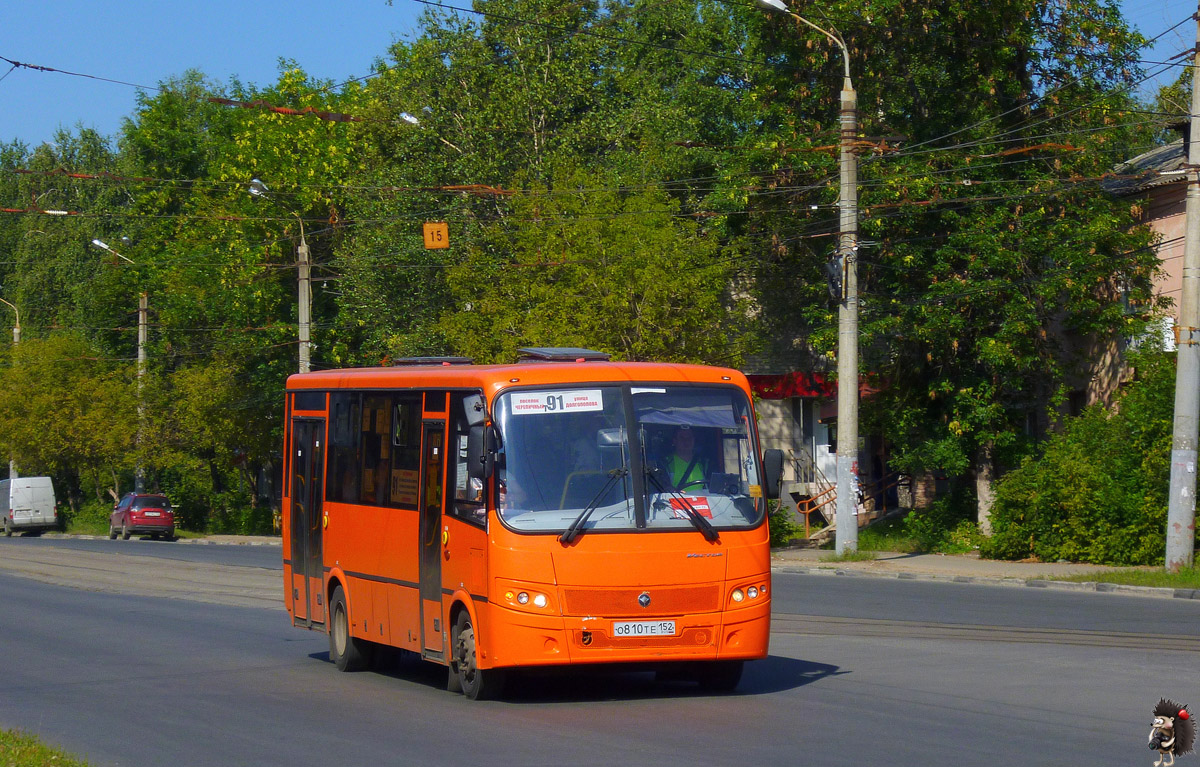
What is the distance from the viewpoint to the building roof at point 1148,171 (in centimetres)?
3195

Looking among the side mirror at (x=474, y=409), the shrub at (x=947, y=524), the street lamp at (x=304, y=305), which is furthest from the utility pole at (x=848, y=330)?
the side mirror at (x=474, y=409)

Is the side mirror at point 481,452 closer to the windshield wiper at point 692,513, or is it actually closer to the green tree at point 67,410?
the windshield wiper at point 692,513

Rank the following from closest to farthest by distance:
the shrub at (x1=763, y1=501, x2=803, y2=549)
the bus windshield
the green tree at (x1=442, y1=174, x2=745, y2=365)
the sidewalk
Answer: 1. the bus windshield
2. the sidewalk
3. the green tree at (x1=442, y1=174, x2=745, y2=365)
4. the shrub at (x1=763, y1=501, x2=803, y2=549)

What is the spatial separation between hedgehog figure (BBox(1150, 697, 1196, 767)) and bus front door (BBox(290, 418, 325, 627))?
351 inches

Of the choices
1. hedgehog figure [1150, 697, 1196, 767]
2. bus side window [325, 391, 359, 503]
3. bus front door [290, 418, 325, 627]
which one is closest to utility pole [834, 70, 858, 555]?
bus front door [290, 418, 325, 627]

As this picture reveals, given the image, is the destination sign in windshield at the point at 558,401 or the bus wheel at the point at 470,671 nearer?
the bus wheel at the point at 470,671

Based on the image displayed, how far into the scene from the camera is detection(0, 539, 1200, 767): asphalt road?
8.96 m

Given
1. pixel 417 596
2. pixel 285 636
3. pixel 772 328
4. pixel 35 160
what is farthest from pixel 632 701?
pixel 35 160

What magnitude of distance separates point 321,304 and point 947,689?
158 feet

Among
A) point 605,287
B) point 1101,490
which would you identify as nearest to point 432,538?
point 1101,490

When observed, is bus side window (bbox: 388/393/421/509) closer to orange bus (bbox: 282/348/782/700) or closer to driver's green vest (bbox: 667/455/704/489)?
orange bus (bbox: 282/348/782/700)

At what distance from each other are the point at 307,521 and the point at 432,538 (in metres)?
3.31

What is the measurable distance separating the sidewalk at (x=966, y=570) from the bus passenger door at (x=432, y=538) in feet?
41.0

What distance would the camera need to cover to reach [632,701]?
11320 mm
